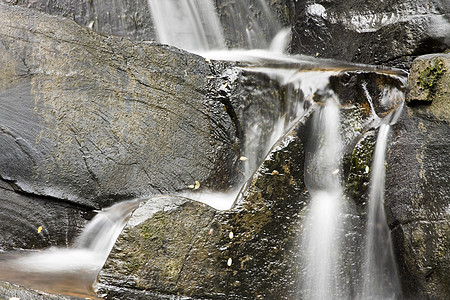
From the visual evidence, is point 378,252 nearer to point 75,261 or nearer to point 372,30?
point 75,261

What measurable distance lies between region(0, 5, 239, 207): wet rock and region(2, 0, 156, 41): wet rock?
49.7 inches

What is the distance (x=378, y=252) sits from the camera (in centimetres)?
398

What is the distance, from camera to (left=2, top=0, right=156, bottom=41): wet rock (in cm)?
575

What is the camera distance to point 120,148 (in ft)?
14.6

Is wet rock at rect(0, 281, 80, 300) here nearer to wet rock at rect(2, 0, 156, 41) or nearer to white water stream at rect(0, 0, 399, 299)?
white water stream at rect(0, 0, 399, 299)

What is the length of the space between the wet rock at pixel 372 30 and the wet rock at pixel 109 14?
208 cm

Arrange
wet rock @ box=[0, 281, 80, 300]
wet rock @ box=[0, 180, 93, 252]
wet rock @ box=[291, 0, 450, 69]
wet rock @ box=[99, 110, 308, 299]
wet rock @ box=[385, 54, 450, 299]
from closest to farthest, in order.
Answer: wet rock @ box=[0, 281, 80, 300] < wet rock @ box=[99, 110, 308, 299] < wet rock @ box=[385, 54, 450, 299] < wet rock @ box=[0, 180, 93, 252] < wet rock @ box=[291, 0, 450, 69]

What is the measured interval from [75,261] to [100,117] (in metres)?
1.36

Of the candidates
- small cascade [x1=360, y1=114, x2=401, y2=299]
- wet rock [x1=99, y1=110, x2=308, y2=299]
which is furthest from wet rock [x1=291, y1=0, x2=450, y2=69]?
wet rock [x1=99, y1=110, x2=308, y2=299]

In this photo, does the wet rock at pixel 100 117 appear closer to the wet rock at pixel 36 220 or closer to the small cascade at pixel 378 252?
the wet rock at pixel 36 220

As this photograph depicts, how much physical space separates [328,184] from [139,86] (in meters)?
2.06

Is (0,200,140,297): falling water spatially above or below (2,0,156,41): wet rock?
below

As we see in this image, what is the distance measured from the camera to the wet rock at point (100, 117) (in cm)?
426

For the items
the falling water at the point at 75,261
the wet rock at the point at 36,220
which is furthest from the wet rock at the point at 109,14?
→ the falling water at the point at 75,261
